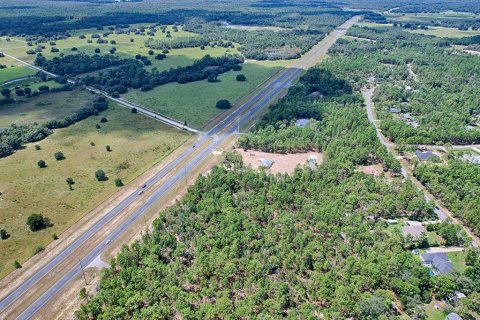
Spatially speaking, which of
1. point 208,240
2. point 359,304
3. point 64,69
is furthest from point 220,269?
point 64,69

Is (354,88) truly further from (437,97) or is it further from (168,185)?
(168,185)

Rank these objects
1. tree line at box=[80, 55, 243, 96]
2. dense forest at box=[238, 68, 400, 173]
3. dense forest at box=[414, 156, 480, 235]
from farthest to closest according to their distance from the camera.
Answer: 1. tree line at box=[80, 55, 243, 96]
2. dense forest at box=[238, 68, 400, 173]
3. dense forest at box=[414, 156, 480, 235]

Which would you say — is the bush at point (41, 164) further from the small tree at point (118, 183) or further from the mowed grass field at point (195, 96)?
the mowed grass field at point (195, 96)

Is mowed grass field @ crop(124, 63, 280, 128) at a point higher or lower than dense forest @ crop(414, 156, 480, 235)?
lower

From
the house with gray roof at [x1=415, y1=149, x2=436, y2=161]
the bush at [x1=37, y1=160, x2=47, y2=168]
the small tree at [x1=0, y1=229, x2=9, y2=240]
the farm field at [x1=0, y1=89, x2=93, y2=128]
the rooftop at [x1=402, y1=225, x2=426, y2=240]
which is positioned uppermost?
the house with gray roof at [x1=415, y1=149, x2=436, y2=161]

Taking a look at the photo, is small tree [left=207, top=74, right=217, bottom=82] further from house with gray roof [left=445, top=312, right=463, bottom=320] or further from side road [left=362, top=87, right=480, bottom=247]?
house with gray roof [left=445, top=312, right=463, bottom=320]

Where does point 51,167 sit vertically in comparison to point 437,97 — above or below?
below

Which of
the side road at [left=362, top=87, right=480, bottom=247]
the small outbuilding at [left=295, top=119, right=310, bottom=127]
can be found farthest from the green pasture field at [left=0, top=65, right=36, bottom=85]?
the side road at [left=362, top=87, right=480, bottom=247]
